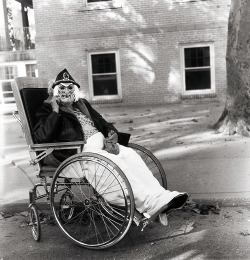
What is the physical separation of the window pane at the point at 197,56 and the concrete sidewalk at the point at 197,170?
7.69m

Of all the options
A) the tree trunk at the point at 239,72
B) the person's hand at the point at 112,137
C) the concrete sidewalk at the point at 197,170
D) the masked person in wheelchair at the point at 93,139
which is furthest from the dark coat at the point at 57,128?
the tree trunk at the point at 239,72

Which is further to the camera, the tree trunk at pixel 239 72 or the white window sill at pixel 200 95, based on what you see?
the white window sill at pixel 200 95

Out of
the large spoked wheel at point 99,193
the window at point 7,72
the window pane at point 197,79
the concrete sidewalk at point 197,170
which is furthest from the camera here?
the window at point 7,72

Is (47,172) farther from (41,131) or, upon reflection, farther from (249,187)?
(249,187)

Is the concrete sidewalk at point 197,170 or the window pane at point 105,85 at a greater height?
the window pane at point 105,85

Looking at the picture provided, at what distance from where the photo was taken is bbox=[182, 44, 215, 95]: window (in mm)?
16250

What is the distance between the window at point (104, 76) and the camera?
658 inches

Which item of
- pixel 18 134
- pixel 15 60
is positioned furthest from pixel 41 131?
pixel 15 60

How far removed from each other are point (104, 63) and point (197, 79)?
3450mm

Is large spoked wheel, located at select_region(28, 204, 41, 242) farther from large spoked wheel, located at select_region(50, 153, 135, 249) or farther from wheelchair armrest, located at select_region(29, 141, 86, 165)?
wheelchair armrest, located at select_region(29, 141, 86, 165)

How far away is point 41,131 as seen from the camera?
430 centimetres

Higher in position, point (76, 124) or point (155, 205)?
point (76, 124)

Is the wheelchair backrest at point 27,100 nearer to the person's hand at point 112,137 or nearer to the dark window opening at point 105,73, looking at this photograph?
the person's hand at point 112,137

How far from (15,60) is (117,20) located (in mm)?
6131
